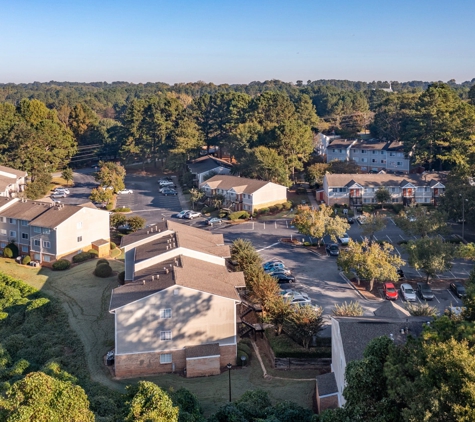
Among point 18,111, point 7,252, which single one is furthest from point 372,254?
point 18,111

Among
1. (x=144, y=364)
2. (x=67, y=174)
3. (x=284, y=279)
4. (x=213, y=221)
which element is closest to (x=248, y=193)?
(x=213, y=221)

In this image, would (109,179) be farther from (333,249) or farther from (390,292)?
(390,292)

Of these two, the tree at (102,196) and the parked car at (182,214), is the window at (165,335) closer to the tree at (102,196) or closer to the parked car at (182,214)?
the parked car at (182,214)

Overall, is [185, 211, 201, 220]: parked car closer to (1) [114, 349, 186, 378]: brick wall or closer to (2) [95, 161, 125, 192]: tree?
(2) [95, 161, 125, 192]: tree

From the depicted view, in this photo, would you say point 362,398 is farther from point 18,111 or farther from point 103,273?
point 18,111

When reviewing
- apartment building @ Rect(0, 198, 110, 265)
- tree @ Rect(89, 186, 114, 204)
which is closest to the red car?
apartment building @ Rect(0, 198, 110, 265)

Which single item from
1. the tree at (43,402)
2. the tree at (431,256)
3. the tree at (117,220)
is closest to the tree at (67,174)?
the tree at (117,220)
